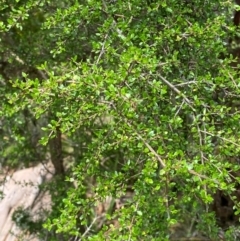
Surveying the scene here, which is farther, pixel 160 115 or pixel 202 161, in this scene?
pixel 160 115

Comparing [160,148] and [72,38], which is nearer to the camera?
[160,148]

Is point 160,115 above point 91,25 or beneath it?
beneath

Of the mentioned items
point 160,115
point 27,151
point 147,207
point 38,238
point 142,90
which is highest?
point 142,90

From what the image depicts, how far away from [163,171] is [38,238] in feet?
6.37

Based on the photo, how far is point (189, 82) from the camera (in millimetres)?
1612

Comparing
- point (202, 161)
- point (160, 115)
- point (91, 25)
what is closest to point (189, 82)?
point (160, 115)

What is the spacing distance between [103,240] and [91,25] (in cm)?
98

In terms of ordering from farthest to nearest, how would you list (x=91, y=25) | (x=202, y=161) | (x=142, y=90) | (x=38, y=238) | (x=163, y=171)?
(x=38, y=238) → (x=91, y=25) → (x=142, y=90) → (x=202, y=161) → (x=163, y=171)

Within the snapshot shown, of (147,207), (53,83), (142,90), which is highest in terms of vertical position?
(53,83)

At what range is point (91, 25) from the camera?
→ 1.94m

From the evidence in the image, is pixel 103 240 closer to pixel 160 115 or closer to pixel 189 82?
pixel 160 115

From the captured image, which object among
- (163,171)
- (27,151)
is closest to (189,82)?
(163,171)

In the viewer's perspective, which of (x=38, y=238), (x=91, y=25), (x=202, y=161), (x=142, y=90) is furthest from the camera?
(x=38, y=238)

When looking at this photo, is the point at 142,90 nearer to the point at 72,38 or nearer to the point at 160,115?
the point at 160,115
